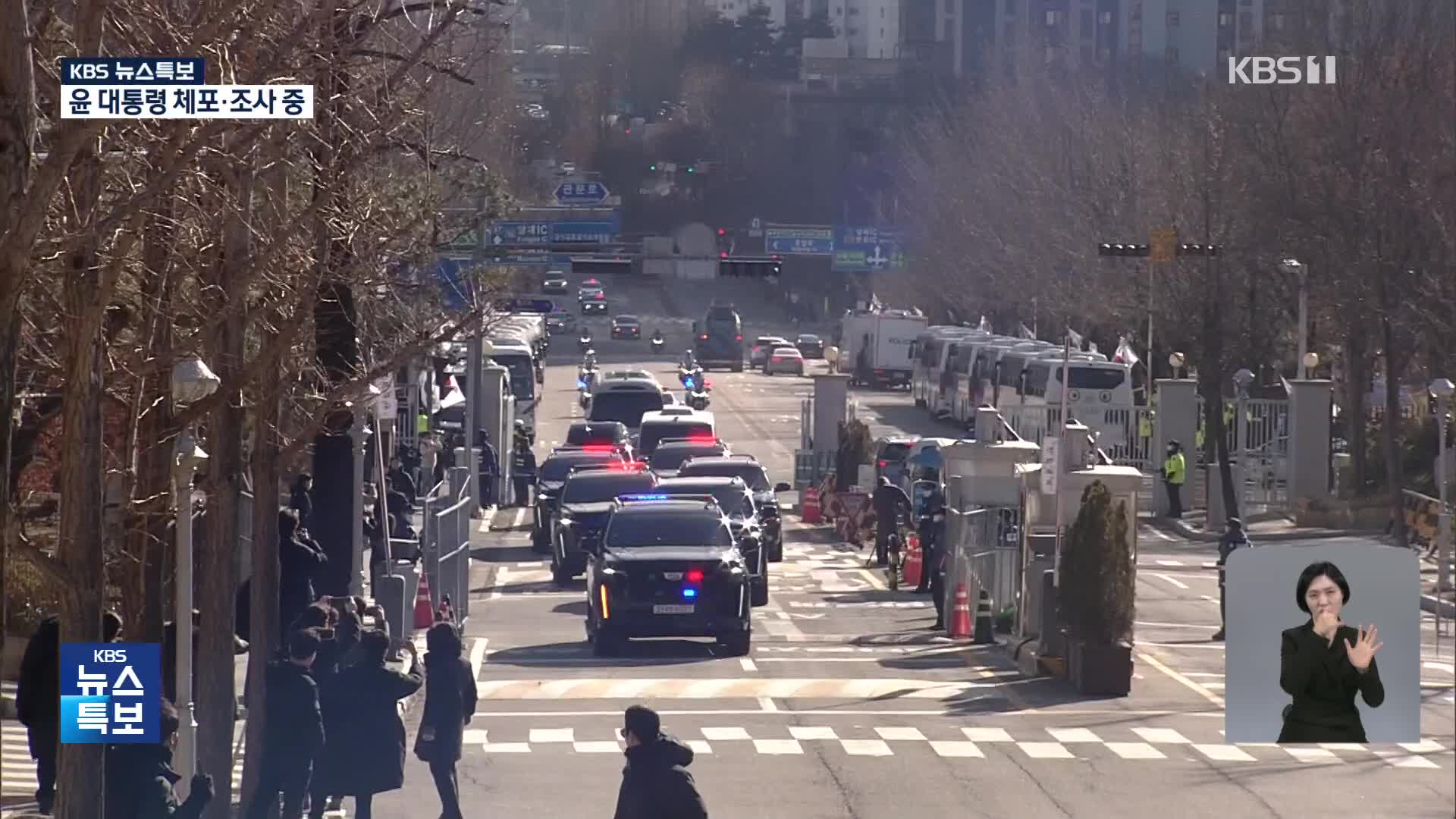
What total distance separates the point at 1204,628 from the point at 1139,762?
10711 mm

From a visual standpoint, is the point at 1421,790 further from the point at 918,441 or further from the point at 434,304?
the point at 918,441

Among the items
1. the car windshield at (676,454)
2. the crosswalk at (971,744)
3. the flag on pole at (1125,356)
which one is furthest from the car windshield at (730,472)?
the flag on pole at (1125,356)

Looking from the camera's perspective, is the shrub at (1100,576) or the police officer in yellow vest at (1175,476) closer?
the shrub at (1100,576)

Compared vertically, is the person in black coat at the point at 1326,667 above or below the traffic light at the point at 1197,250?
below

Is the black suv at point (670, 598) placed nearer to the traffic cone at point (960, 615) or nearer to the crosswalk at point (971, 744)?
the traffic cone at point (960, 615)

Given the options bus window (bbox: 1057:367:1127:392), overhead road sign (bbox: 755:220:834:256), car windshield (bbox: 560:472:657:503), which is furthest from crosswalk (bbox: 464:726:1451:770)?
overhead road sign (bbox: 755:220:834:256)

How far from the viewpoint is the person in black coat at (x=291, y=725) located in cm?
1304

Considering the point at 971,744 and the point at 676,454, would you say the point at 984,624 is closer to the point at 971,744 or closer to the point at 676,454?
the point at 971,744

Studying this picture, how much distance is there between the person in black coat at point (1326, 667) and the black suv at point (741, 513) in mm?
20984

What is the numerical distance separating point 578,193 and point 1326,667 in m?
57.4

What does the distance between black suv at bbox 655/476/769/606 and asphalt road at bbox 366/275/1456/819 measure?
484 mm

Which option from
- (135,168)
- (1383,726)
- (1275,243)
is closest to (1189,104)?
(1275,243)

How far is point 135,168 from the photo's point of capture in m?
13.3

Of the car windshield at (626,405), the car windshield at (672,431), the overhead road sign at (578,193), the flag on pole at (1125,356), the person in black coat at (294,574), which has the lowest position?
the person in black coat at (294,574)
